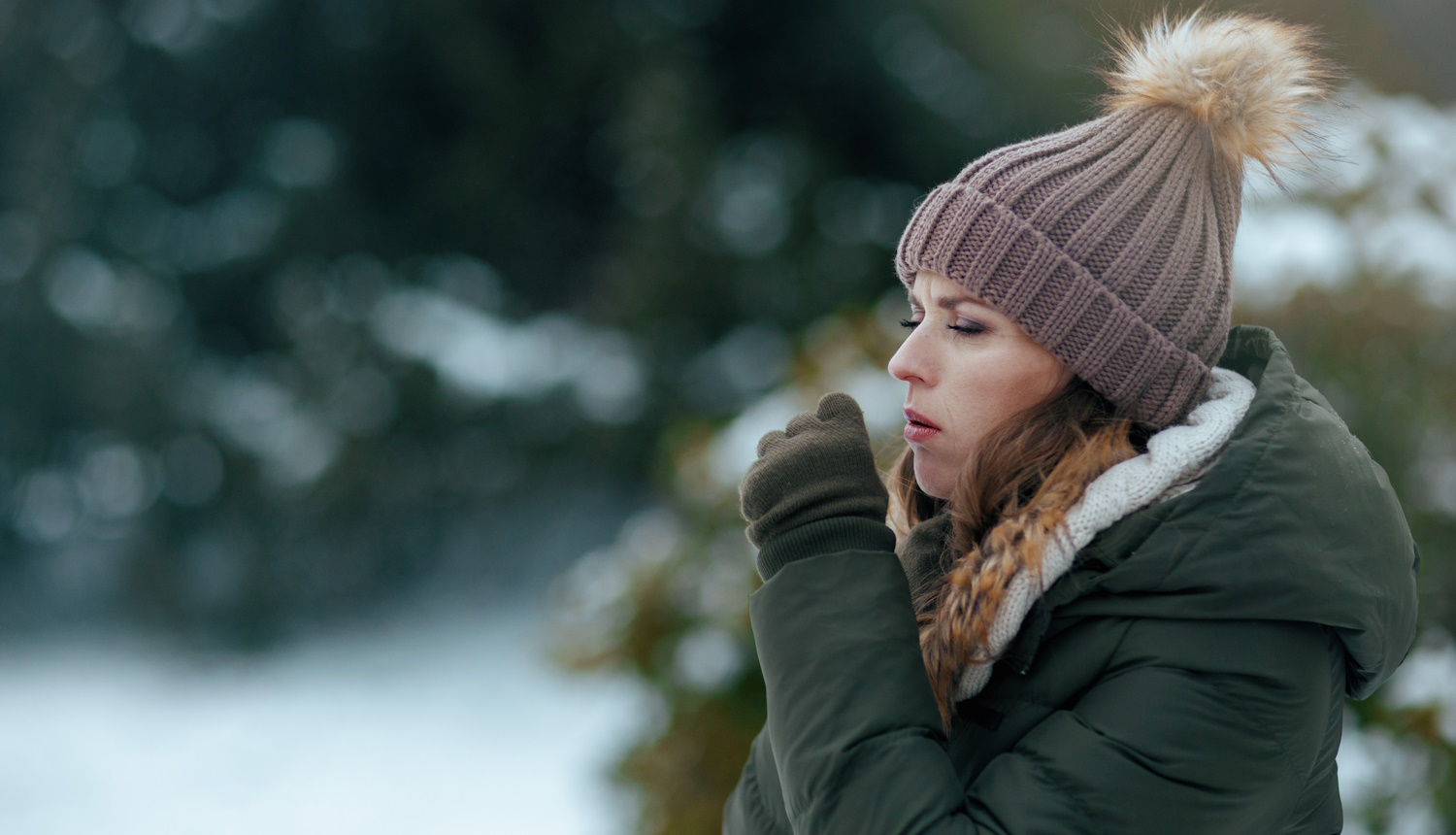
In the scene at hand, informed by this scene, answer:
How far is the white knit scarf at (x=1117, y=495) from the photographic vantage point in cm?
91

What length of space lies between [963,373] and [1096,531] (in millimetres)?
225

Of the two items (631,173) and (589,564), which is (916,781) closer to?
(589,564)

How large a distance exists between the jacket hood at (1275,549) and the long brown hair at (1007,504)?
2.0 inches

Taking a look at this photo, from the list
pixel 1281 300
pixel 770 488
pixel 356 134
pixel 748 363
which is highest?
pixel 356 134

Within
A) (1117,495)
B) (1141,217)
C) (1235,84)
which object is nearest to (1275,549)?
(1117,495)

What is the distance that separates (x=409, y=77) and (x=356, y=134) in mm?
410

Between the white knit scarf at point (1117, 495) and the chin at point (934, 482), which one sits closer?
the white knit scarf at point (1117, 495)

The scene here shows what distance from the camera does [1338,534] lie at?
0.88 metres

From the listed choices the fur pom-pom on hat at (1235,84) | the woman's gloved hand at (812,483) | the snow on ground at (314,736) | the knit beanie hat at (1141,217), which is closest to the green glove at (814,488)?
the woman's gloved hand at (812,483)

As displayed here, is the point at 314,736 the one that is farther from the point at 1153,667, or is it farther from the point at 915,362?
the point at 1153,667

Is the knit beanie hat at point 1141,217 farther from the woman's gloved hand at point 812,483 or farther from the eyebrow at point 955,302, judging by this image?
the woman's gloved hand at point 812,483

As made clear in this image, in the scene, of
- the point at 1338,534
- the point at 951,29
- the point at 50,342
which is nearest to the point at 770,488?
the point at 1338,534

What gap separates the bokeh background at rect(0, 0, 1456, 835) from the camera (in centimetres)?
457

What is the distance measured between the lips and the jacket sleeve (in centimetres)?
23
